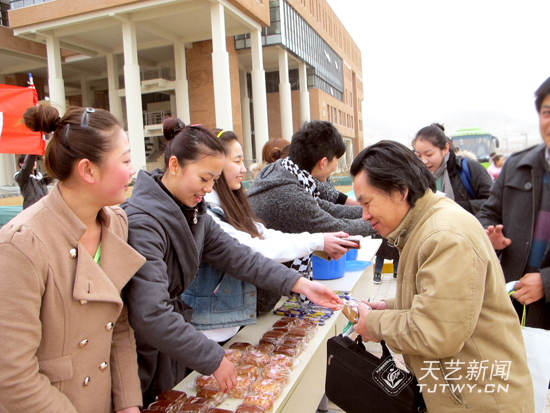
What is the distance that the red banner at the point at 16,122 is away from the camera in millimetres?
3320

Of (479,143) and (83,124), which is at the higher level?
(479,143)

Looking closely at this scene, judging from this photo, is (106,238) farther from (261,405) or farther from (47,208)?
(261,405)

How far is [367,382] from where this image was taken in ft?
4.77

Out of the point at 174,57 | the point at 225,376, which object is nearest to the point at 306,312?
the point at 225,376

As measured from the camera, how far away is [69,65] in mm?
24016

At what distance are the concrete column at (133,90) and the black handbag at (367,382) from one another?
52.9 ft

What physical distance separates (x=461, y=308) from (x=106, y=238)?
3.88 feet

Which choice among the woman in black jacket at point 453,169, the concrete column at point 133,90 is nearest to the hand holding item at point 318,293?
the woman in black jacket at point 453,169

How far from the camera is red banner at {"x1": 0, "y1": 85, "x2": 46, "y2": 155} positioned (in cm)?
332

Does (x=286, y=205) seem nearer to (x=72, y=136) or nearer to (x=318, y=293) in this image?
(x=318, y=293)

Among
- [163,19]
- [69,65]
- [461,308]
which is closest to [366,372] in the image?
[461,308]

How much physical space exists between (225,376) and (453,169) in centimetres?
328

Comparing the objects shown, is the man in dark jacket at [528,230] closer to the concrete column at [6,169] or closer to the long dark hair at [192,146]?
the long dark hair at [192,146]

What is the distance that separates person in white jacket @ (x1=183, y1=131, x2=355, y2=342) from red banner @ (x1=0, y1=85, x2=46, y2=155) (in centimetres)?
196
